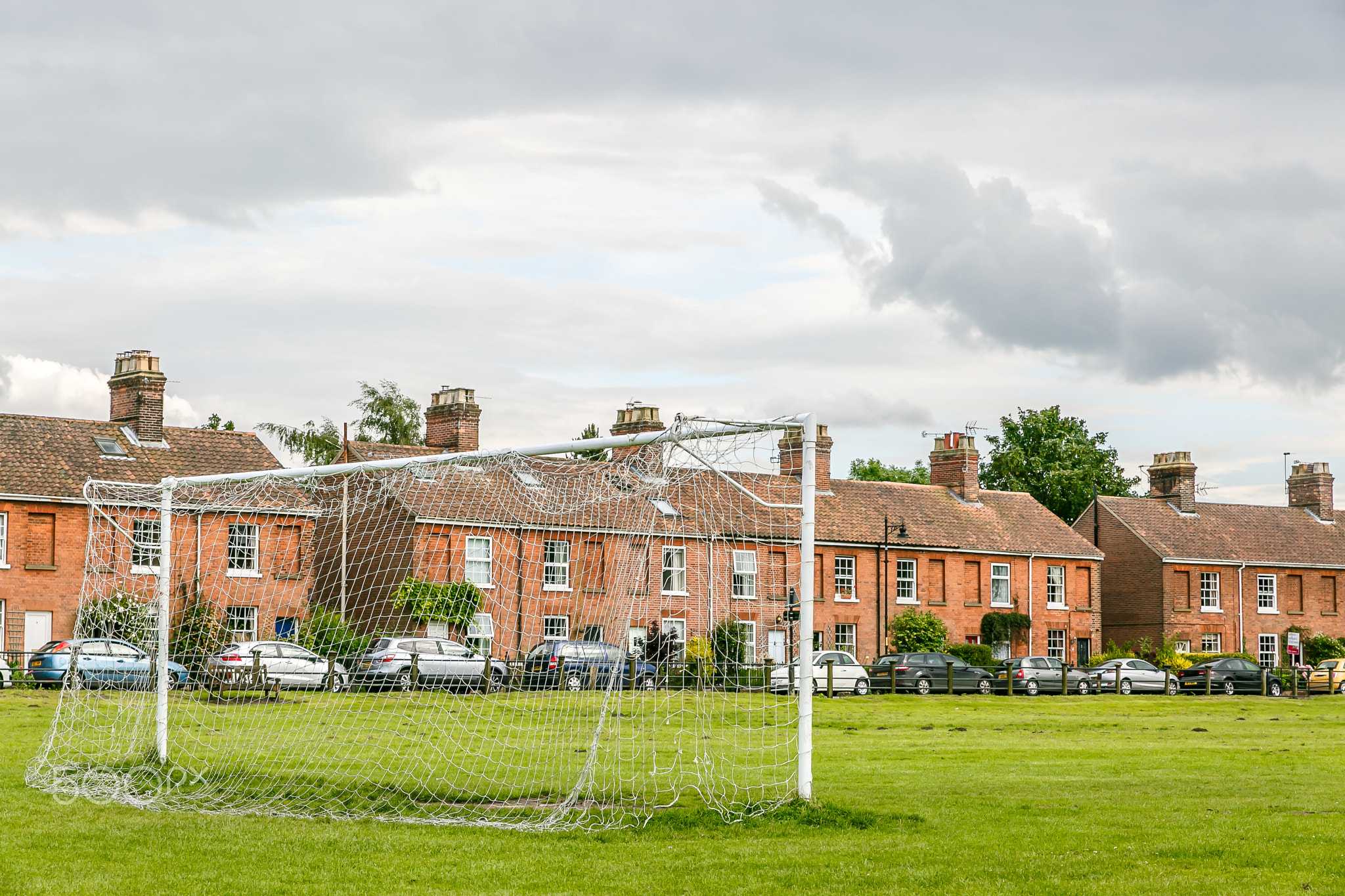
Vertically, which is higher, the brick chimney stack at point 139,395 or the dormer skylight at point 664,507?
the brick chimney stack at point 139,395

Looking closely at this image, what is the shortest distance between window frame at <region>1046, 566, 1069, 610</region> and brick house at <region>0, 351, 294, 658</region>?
28.3 m

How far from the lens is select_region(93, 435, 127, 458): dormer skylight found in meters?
37.9

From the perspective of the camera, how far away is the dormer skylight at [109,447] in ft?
124

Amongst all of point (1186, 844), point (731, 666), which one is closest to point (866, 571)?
point (731, 666)

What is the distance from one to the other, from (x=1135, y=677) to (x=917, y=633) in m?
8.22

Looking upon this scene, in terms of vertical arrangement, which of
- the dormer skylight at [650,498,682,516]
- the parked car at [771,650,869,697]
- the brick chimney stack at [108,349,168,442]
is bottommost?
the parked car at [771,650,869,697]

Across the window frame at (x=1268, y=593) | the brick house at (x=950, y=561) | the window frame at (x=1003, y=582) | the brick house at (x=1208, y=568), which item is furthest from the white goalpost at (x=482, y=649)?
the window frame at (x=1268, y=593)

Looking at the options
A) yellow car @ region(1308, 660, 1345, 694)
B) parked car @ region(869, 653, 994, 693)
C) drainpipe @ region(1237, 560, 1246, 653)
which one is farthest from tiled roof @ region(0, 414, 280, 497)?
drainpipe @ region(1237, 560, 1246, 653)

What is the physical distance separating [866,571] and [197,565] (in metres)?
31.7

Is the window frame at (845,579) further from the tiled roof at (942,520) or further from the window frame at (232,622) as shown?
the window frame at (232,622)

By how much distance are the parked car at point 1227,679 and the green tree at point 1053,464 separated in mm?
27543

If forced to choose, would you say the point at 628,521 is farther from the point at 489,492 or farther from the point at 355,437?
the point at 355,437

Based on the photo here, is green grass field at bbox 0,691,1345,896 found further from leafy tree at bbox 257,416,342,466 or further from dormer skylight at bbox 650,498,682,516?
leafy tree at bbox 257,416,342,466

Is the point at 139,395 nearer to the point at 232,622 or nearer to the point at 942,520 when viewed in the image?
the point at 232,622
